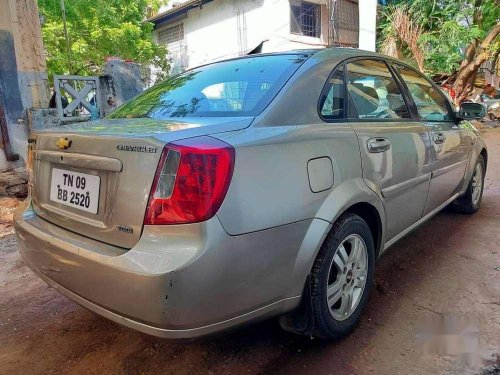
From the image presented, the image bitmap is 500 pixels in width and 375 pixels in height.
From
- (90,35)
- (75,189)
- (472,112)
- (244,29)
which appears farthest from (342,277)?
(244,29)

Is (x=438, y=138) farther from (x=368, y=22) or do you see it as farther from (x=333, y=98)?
(x=368, y=22)

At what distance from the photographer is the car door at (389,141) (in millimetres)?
2350

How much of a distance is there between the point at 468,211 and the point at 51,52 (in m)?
11.6

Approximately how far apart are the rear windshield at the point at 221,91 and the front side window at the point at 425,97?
3.93 ft

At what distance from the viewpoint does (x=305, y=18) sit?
42.6 feet

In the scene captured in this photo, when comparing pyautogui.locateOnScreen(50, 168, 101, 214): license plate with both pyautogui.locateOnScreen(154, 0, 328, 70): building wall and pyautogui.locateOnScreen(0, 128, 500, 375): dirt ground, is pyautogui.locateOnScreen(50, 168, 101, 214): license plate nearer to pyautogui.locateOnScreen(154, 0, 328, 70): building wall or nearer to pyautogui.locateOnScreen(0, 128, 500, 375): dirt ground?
pyautogui.locateOnScreen(0, 128, 500, 375): dirt ground

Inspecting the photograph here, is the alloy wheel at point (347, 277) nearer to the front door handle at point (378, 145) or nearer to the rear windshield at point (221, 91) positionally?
the front door handle at point (378, 145)

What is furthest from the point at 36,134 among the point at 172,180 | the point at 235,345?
the point at 235,345

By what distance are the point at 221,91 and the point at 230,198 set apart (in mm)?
955

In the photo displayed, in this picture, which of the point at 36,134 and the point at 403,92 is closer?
the point at 36,134

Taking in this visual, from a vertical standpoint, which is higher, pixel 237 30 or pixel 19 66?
pixel 237 30

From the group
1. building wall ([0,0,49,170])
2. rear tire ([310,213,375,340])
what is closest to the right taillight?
rear tire ([310,213,375,340])

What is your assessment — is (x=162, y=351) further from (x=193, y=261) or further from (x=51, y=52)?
(x=51, y=52)

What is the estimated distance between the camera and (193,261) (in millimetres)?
1479
